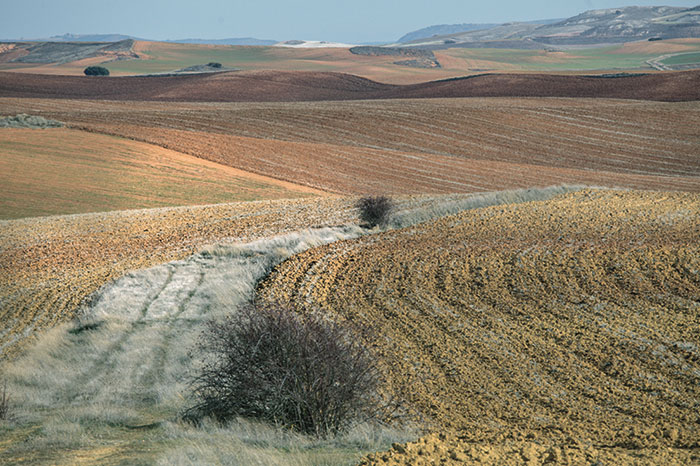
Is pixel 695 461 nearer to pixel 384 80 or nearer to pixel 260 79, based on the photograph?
pixel 260 79

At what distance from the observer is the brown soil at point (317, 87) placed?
79875mm

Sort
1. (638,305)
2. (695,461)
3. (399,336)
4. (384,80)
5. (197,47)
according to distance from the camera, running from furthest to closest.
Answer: (197,47) < (384,80) < (638,305) < (399,336) < (695,461)

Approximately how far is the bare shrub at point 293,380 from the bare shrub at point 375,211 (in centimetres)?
1469

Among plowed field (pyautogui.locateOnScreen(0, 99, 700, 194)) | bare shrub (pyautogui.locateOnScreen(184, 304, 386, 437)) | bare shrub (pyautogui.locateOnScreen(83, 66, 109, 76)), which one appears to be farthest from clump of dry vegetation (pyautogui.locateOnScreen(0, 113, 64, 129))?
bare shrub (pyautogui.locateOnScreen(83, 66, 109, 76))

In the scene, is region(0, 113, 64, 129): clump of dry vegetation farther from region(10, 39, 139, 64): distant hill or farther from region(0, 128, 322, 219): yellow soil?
region(10, 39, 139, 64): distant hill

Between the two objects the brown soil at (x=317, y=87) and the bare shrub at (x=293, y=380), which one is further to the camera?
the brown soil at (x=317, y=87)

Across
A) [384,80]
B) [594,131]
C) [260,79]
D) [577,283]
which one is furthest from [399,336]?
[384,80]

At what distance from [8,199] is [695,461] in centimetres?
3169

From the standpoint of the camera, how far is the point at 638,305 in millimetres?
13828

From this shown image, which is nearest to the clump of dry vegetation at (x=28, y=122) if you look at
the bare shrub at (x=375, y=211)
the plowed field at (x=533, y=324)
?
the bare shrub at (x=375, y=211)

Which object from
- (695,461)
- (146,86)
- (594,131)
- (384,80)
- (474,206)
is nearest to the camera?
(695,461)

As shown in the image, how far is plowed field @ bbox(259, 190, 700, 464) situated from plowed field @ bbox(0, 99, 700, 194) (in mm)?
19479

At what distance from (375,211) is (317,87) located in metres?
86.2

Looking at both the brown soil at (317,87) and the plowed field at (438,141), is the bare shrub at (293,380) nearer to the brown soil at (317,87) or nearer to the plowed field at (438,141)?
the plowed field at (438,141)
